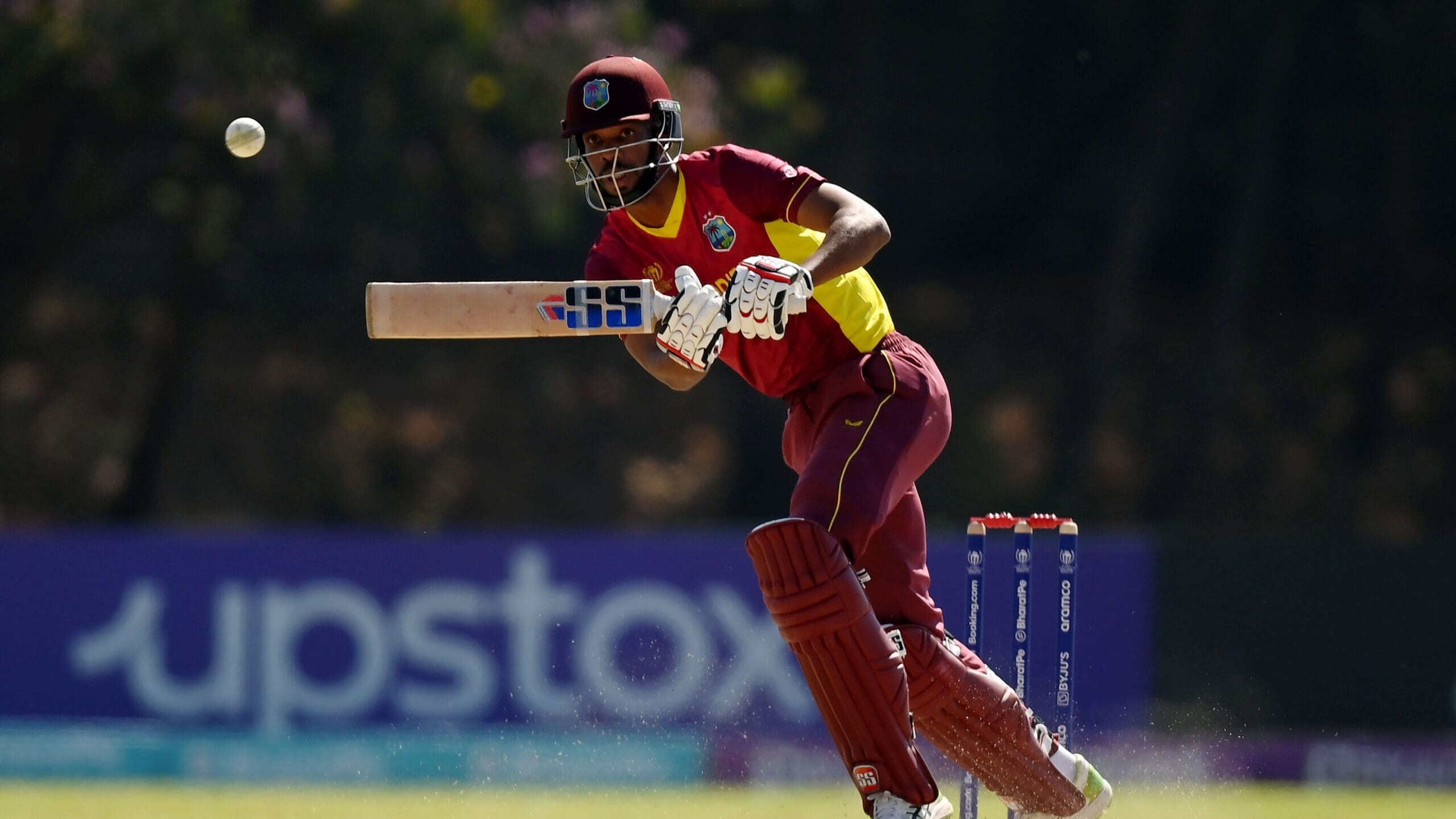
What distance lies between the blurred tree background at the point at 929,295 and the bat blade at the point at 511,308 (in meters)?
8.30

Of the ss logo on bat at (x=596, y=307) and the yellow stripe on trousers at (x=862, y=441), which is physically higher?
the ss logo on bat at (x=596, y=307)

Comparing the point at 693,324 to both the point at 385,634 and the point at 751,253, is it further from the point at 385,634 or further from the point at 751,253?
the point at 385,634

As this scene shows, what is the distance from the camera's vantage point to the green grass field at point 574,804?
5.78 metres

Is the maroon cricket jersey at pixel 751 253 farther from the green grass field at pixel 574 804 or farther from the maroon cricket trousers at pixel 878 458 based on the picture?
the green grass field at pixel 574 804

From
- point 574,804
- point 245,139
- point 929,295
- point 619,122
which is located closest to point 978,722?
point 619,122

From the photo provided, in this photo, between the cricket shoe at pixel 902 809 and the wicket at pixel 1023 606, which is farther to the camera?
the wicket at pixel 1023 606

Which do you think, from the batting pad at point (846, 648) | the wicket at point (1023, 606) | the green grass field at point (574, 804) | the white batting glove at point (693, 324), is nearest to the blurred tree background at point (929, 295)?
the green grass field at point (574, 804)

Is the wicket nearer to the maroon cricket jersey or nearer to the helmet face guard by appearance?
the maroon cricket jersey

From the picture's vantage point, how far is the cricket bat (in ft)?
11.8

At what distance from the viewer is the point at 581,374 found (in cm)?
1652

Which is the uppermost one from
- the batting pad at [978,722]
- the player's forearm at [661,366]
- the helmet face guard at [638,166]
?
the helmet face guard at [638,166]

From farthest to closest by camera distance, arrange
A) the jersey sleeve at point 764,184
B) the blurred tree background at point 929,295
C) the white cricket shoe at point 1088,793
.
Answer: the blurred tree background at point 929,295, the white cricket shoe at point 1088,793, the jersey sleeve at point 764,184

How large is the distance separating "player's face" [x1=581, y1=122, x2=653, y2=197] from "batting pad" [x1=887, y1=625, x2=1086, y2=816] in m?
1.06

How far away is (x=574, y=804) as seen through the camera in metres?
6.32
